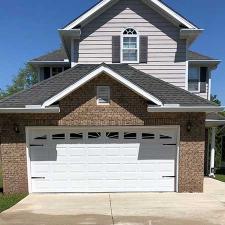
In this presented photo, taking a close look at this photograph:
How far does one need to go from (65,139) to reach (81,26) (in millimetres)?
5460

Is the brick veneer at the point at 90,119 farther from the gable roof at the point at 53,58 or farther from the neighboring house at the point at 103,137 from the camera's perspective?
the gable roof at the point at 53,58

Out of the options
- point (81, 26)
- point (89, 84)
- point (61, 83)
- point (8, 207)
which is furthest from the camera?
point (81, 26)

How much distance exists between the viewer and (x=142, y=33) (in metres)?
12.9

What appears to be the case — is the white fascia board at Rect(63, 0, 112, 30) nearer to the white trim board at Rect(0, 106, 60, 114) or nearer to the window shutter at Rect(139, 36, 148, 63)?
the window shutter at Rect(139, 36, 148, 63)

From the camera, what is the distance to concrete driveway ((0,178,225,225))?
733 cm

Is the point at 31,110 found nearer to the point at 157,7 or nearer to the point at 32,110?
the point at 32,110

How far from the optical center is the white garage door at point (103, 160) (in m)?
10.5

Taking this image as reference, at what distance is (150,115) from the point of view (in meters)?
10.3

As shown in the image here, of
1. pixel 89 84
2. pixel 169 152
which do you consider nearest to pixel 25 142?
pixel 89 84

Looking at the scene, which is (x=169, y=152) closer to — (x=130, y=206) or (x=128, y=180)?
(x=128, y=180)

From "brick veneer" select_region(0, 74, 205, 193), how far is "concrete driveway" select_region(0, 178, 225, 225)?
1.28m

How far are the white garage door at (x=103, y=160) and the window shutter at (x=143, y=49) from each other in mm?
3851

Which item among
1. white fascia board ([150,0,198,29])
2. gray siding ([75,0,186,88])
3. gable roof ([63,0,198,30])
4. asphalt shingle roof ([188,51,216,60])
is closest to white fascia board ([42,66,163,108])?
gray siding ([75,0,186,88])

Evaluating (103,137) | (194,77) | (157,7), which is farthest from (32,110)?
(194,77)
